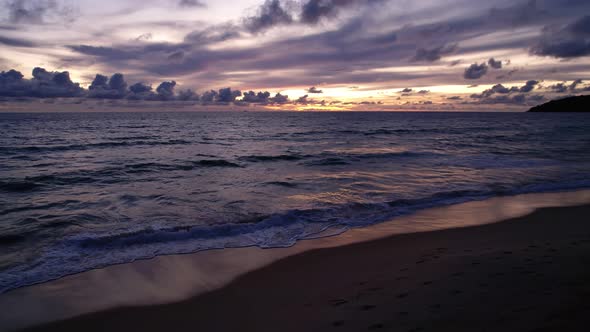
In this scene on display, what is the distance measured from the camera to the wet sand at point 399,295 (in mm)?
4062

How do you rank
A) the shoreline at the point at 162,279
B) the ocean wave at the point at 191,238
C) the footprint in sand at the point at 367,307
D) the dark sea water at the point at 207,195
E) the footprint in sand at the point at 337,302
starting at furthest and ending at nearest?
1. the dark sea water at the point at 207,195
2. the ocean wave at the point at 191,238
3. the shoreline at the point at 162,279
4. the footprint in sand at the point at 337,302
5. the footprint in sand at the point at 367,307

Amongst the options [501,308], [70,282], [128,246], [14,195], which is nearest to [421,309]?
[501,308]

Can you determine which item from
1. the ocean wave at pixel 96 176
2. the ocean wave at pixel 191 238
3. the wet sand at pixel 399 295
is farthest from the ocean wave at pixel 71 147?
the wet sand at pixel 399 295

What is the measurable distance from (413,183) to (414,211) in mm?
4117

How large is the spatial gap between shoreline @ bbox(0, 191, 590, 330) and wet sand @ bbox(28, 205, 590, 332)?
0.18 meters

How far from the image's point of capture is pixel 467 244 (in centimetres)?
727

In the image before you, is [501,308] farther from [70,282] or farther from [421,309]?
[70,282]

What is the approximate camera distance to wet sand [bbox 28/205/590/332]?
4.06m

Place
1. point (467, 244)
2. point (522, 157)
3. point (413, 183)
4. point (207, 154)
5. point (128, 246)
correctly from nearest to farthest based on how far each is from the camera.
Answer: point (467, 244) → point (128, 246) → point (413, 183) → point (522, 157) → point (207, 154)

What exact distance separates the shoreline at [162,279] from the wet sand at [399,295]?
0.18m

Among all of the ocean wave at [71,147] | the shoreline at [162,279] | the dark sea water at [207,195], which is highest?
the ocean wave at [71,147]

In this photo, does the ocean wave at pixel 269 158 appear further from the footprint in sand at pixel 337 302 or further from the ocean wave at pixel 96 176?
the footprint in sand at pixel 337 302

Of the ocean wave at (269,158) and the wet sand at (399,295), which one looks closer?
the wet sand at (399,295)

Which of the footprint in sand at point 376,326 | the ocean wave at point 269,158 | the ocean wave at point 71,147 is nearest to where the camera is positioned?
the footprint in sand at point 376,326
